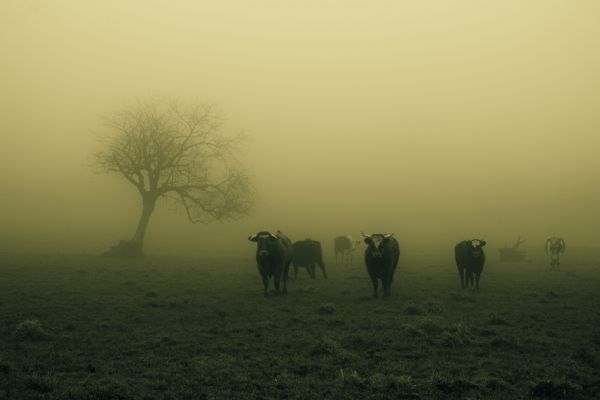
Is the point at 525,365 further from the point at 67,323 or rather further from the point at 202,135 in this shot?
the point at 202,135

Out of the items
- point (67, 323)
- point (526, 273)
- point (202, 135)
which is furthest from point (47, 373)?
point (202, 135)

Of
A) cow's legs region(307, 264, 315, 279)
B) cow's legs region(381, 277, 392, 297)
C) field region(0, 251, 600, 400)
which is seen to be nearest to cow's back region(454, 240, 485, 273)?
field region(0, 251, 600, 400)

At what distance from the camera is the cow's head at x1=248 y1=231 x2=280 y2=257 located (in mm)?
17095

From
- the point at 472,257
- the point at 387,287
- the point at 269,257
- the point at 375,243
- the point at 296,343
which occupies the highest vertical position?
the point at 375,243

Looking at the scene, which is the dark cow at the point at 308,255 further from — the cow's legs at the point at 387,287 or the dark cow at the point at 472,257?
the dark cow at the point at 472,257

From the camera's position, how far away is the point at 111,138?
127ft

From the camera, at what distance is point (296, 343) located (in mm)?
10008

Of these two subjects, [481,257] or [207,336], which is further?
[481,257]

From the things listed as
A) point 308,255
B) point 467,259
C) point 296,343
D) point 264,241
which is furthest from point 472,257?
point 296,343

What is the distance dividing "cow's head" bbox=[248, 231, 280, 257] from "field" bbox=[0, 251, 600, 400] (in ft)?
5.39

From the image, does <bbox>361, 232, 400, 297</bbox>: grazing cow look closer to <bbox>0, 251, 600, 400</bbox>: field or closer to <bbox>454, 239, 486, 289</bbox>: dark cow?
<bbox>0, 251, 600, 400</bbox>: field

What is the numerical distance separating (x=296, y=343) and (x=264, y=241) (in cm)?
761

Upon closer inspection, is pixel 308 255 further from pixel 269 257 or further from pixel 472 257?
pixel 472 257

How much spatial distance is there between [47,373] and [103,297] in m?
9.09
